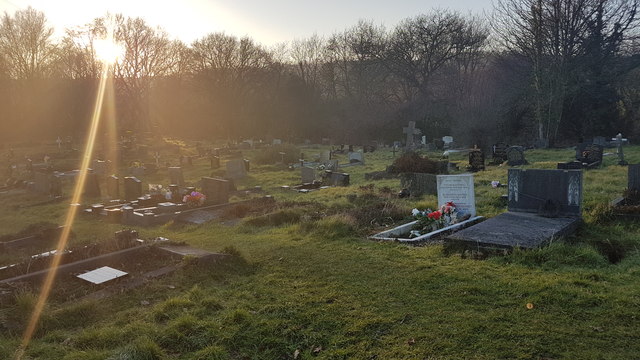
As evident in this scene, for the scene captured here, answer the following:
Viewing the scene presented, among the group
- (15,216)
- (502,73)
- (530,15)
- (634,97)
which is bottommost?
(15,216)

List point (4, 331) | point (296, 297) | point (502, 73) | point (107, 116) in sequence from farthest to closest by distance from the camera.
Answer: point (107, 116) < point (502, 73) < point (296, 297) < point (4, 331)

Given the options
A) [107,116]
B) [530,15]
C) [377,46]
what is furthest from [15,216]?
[377,46]

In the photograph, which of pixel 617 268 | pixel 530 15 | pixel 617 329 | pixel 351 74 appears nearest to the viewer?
pixel 617 329

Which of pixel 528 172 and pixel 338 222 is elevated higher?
pixel 528 172

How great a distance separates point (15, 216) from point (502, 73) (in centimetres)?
3531

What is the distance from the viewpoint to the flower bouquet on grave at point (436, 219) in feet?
26.9

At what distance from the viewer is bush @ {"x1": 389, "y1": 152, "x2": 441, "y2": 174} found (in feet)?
54.4

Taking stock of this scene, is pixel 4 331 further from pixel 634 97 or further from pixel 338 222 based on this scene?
pixel 634 97

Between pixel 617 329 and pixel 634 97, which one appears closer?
pixel 617 329

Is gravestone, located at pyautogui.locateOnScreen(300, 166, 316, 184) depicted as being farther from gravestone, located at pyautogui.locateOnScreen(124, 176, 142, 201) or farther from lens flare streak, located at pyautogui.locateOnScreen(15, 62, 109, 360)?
lens flare streak, located at pyautogui.locateOnScreen(15, 62, 109, 360)

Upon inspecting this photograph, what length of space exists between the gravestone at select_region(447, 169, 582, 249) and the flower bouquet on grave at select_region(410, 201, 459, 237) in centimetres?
78

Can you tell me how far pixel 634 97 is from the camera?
32.2 meters

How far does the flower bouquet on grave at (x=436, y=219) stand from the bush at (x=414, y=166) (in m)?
8.10

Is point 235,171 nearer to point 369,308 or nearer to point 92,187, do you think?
point 92,187
